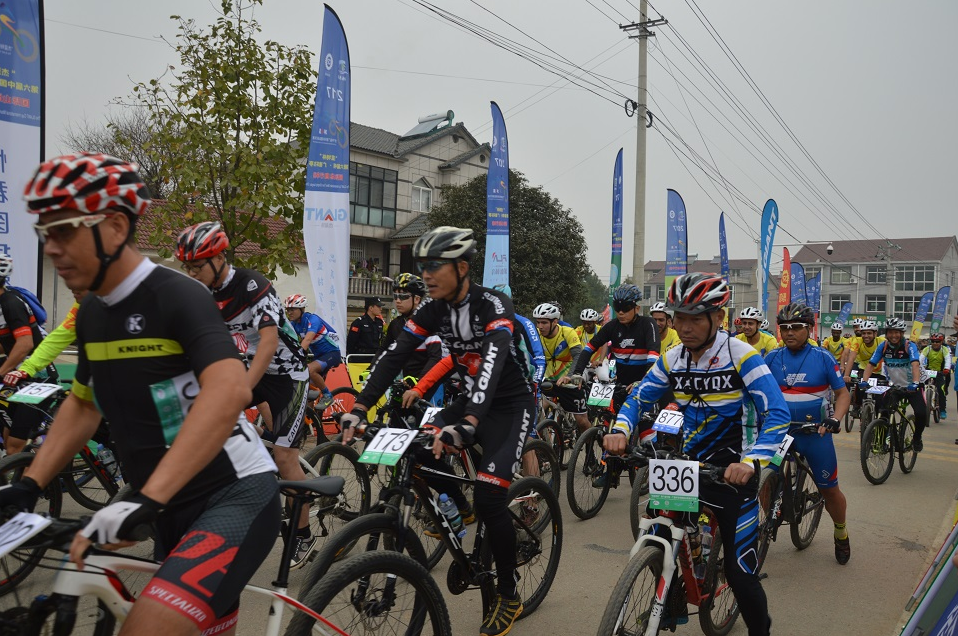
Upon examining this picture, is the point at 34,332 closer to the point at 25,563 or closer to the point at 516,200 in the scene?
the point at 25,563

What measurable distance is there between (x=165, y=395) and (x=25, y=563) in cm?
65

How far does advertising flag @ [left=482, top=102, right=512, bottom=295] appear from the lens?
16703mm

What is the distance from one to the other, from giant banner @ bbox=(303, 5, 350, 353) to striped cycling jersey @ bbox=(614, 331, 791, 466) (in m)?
8.19

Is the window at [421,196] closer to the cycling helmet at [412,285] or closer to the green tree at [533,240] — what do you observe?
the green tree at [533,240]

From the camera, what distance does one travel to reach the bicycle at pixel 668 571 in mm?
3412

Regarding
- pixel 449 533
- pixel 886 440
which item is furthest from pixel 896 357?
pixel 449 533

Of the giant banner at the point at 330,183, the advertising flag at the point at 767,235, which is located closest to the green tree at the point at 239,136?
the giant banner at the point at 330,183

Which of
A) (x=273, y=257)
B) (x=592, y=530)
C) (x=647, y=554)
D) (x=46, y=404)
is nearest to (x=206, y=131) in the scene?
(x=273, y=257)

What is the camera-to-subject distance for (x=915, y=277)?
83.9 meters

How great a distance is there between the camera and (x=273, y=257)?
13055 millimetres

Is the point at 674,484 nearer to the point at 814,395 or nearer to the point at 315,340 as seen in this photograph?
the point at 814,395

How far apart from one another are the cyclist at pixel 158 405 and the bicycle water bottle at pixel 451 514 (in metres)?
1.81

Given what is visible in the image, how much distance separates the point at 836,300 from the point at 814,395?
91226 millimetres

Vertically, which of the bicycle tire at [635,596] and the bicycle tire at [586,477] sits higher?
the bicycle tire at [635,596]
